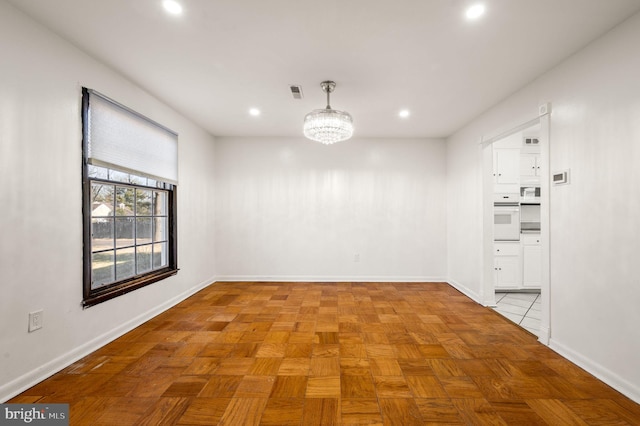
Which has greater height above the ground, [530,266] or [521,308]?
[530,266]

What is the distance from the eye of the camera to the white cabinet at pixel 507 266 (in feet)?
14.9

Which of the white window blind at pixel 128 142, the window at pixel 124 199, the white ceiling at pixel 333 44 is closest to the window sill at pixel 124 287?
the window at pixel 124 199

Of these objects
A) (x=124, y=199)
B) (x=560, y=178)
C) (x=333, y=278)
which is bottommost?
(x=333, y=278)

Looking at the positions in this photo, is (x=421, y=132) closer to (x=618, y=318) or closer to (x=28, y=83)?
(x=618, y=318)

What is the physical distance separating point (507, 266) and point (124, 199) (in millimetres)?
5376

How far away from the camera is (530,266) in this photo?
14.9ft

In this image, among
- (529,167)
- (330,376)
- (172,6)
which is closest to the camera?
(172,6)

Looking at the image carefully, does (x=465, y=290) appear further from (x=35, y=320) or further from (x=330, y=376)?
(x=35, y=320)

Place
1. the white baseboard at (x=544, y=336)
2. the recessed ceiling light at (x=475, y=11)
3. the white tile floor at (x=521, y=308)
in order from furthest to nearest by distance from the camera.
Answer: the white tile floor at (x=521, y=308) → the white baseboard at (x=544, y=336) → the recessed ceiling light at (x=475, y=11)

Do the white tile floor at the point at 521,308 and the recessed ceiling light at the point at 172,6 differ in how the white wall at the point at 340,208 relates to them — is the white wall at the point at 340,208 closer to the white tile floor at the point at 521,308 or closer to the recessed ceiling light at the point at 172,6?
the white tile floor at the point at 521,308

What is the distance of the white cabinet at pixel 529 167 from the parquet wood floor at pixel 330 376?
8.16 ft

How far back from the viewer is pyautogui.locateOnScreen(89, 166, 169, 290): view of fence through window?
2.81 meters

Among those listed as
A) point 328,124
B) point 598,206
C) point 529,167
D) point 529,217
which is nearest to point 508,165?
point 529,167

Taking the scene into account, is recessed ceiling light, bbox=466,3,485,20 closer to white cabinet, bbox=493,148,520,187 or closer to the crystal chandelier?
the crystal chandelier
